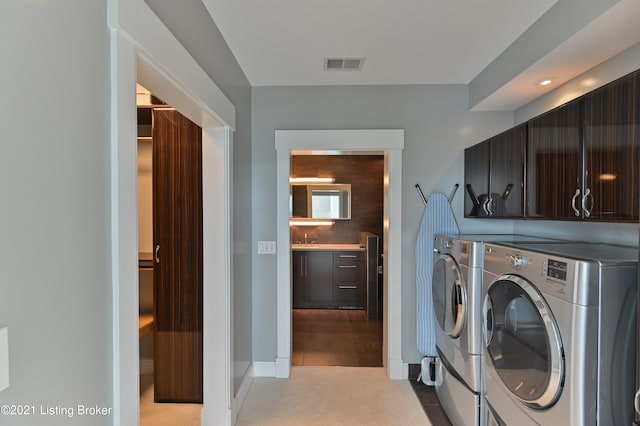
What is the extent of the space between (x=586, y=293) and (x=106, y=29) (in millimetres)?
1769

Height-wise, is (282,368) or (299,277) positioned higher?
(299,277)

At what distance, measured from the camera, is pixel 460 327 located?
2111 mm

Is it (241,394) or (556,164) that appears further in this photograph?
(241,394)

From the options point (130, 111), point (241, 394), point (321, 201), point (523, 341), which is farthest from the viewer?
point (321, 201)

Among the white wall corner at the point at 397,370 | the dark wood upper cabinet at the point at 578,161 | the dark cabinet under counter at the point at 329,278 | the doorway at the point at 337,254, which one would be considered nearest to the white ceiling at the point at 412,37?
the dark wood upper cabinet at the point at 578,161

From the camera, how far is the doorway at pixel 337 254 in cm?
416

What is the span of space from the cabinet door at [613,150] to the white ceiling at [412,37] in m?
0.37

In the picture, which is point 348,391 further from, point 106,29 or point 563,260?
point 106,29

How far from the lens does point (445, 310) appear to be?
2.39m

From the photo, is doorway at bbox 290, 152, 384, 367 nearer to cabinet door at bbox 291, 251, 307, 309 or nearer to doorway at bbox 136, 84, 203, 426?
cabinet door at bbox 291, 251, 307, 309

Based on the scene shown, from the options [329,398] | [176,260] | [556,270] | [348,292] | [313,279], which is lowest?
[329,398]

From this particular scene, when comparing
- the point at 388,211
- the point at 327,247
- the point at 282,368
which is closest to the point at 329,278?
the point at 327,247

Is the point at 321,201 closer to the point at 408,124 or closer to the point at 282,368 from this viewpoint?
the point at 408,124

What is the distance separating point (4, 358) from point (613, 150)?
2040mm
